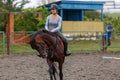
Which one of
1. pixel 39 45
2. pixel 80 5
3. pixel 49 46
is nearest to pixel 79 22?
pixel 80 5

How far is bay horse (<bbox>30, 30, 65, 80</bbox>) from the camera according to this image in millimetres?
7699

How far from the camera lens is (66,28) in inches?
1133

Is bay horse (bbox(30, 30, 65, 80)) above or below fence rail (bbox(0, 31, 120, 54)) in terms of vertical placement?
above

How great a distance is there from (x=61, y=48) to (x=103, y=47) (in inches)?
462

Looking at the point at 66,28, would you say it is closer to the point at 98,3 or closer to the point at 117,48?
the point at 98,3

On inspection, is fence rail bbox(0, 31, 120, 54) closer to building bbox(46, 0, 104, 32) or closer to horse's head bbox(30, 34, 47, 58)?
building bbox(46, 0, 104, 32)

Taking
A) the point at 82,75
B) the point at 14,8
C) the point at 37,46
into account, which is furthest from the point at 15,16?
the point at 37,46

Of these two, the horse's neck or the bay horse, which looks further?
the horse's neck

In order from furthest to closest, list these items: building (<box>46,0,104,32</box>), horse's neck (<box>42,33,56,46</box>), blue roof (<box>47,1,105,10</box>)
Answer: blue roof (<box>47,1,105,10</box>) < building (<box>46,0,104,32</box>) < horse's neck (<box>42,33,56,46</box>)

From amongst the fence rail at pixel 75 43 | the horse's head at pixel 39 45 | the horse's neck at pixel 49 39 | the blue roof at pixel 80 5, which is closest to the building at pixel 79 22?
the blue roof at pixel 80 5

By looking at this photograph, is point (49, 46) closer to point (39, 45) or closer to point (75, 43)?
point (39, 45)

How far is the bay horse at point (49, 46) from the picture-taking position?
770cm

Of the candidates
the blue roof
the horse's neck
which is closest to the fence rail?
the blue roof

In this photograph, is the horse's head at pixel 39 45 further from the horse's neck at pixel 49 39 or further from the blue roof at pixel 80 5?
the blue roof at pixel 80 5
